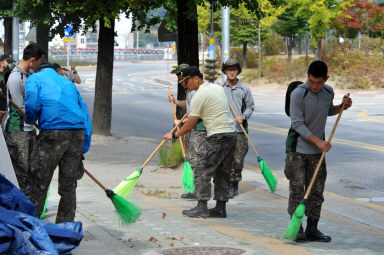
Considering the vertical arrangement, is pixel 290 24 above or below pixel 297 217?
above

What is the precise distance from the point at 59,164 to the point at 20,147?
1.29 m

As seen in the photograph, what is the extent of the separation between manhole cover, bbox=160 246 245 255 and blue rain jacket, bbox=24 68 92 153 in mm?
1422

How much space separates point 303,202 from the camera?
7.55 m

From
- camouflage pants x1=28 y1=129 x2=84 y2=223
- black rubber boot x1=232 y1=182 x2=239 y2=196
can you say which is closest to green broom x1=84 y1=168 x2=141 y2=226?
camouflage pants x1=28 y1=129 x2=84 y2=223

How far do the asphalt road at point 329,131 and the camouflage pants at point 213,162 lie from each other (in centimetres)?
196

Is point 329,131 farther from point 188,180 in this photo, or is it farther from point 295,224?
point 295,224

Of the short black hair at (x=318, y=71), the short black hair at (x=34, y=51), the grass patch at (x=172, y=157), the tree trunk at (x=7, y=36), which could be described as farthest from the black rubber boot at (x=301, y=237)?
the tree trunk at (x=7, y=36)

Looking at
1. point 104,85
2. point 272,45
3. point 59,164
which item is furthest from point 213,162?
point 272,45

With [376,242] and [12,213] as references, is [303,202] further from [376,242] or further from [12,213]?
[12,213]

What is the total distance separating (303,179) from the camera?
7812 mm

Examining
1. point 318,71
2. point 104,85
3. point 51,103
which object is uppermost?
point 318,71

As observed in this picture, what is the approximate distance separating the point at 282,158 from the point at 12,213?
33.5ft

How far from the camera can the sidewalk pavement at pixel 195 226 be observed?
715 centimetres

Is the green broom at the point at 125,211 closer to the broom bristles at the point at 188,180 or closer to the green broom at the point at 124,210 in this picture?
the green broom at the point at 124,210
